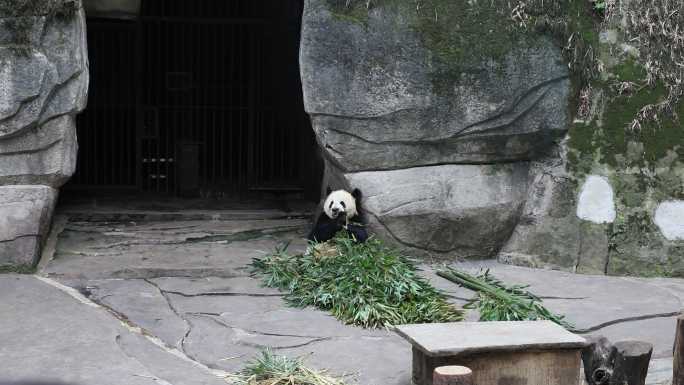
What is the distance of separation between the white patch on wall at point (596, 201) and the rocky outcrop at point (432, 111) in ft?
1.57

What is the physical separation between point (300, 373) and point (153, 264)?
2.58 metres

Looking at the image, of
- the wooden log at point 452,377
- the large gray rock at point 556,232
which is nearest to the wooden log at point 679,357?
the wooden log at point 452,377

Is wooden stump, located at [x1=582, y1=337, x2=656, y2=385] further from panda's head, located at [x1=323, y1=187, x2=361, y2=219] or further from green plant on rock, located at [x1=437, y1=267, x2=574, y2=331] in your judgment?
panda's head, located at [x1=323, y1=187, x2=361, y2=219]

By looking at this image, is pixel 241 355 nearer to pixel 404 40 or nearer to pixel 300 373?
pixel 300 373

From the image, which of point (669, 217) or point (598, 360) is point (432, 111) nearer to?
point (669, 217)

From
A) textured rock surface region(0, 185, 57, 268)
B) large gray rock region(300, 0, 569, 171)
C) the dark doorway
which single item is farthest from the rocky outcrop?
the dark doorway

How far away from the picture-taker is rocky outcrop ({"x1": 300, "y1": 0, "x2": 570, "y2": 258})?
24.1ft

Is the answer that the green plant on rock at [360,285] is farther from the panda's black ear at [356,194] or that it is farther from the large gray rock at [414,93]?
the large gray rock at [414,93]

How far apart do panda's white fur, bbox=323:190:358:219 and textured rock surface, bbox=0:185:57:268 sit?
7.43ft

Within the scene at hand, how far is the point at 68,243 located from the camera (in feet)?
25.1

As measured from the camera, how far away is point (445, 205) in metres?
7.57

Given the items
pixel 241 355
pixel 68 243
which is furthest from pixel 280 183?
pixel 241 355

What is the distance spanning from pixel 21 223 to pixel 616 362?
4.52 metres

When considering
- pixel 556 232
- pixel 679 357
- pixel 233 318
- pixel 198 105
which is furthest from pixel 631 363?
pixel 198 105
